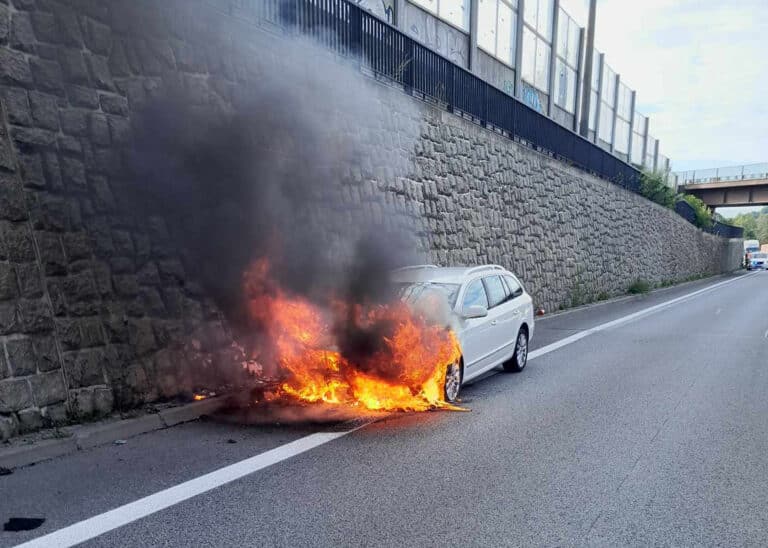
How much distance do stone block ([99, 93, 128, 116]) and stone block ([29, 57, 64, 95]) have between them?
17.3 inches

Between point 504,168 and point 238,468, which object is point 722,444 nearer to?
point 238,468

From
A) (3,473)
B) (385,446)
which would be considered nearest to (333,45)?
(385,446)

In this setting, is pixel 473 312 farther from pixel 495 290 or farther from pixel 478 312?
pixel 495 290

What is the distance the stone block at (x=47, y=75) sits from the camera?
569 cm

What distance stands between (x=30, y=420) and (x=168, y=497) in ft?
6.36

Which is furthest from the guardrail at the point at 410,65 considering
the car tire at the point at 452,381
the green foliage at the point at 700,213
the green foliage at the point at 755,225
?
the green foliage at the point at 755,225

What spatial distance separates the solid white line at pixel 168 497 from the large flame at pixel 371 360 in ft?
3.34

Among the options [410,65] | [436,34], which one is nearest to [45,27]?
[410,65]

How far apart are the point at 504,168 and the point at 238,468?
1327 centimetres

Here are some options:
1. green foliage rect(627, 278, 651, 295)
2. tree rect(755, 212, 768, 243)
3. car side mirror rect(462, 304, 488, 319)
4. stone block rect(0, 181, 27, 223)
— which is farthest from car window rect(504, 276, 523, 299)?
tree rect(755, 212, 768, 243)

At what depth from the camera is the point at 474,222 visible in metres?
14.5

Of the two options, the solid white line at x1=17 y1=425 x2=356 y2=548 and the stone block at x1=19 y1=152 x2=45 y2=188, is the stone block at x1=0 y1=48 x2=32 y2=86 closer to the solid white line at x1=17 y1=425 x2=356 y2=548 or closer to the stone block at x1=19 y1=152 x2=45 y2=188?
the stone block at x1=19 y1=152 x2=45 y2=188

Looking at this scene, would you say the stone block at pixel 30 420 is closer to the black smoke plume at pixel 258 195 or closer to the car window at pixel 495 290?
the black smoke plume at pixel 258 195

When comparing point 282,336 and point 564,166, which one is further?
point 564,166
